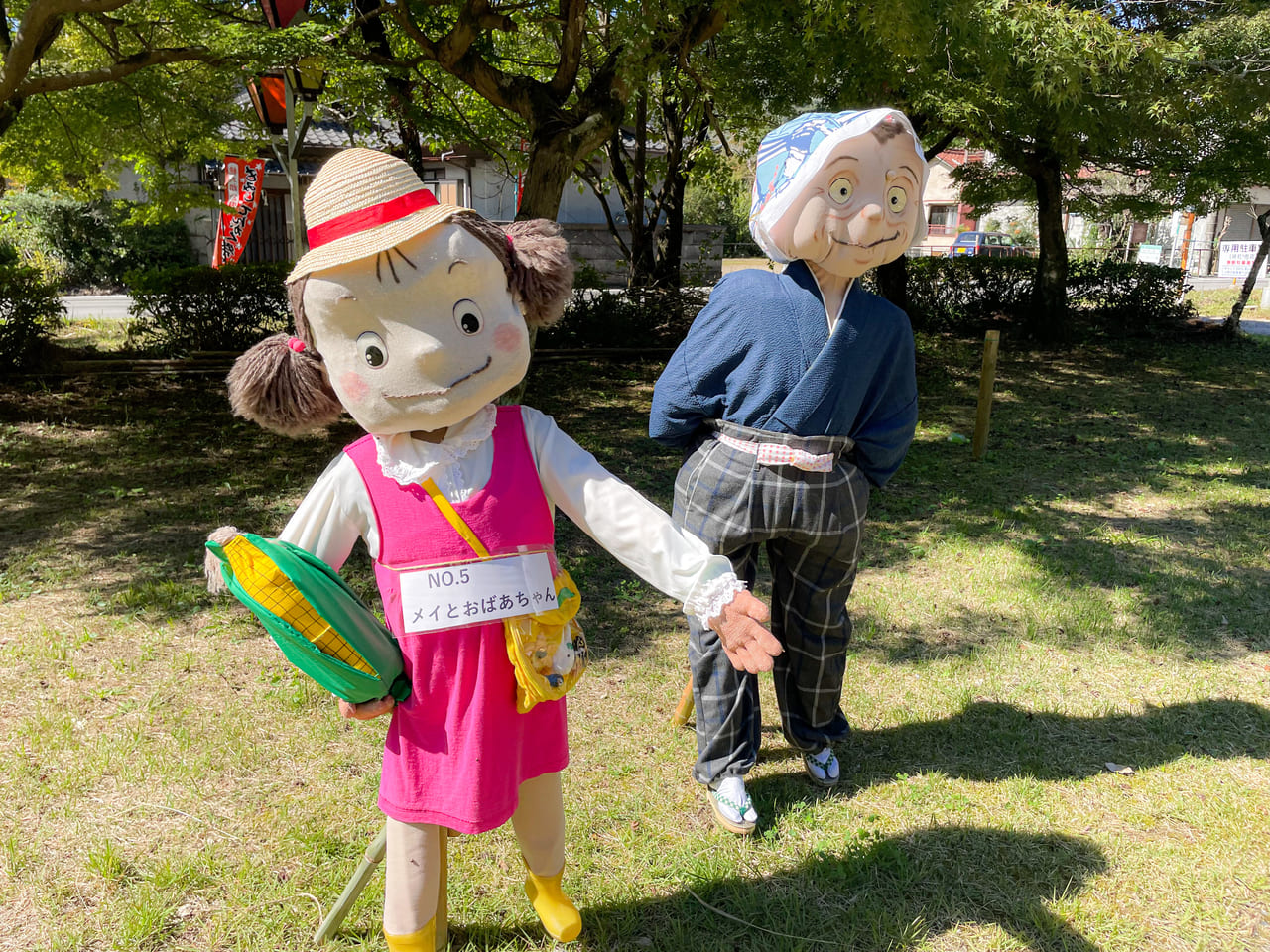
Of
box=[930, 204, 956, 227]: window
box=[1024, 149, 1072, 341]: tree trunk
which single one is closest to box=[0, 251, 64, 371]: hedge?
box=[1024, 149, 1072, 341]: tree trunk

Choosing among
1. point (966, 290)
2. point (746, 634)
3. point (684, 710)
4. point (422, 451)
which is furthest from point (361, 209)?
point (966, 290)

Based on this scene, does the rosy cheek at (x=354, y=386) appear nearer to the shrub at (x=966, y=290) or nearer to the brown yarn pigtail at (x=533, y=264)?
the brown yarn pigtail at (x=533, y=264)

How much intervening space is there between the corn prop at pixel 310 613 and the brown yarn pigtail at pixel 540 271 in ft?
2.51

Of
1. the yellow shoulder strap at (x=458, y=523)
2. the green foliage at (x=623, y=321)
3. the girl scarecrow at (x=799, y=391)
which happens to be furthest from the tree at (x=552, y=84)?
the green foliage at (x=623, y=321)

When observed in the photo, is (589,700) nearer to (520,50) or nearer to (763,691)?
(763,691)

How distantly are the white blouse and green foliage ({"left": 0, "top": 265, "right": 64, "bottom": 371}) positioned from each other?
9035mm

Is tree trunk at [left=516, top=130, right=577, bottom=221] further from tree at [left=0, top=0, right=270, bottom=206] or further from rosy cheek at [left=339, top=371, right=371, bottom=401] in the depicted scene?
rosy cheek at [left=339, top=371, right=371, bottom=401]

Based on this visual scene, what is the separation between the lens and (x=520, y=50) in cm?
1095

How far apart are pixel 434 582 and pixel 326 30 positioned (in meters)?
4.60

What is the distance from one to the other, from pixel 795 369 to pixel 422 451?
1115mm

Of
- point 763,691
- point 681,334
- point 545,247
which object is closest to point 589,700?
point 763,691

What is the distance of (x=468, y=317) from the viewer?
1976 millimetres

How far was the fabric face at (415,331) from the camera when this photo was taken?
191cm

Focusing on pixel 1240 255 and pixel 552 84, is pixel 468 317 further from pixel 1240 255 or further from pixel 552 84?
pixel 1240 255
